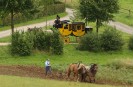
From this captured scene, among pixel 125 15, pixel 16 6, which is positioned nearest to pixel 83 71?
pixel 16 6

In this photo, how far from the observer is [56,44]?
48656 millimetres

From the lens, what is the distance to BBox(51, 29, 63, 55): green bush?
4850 centimetres

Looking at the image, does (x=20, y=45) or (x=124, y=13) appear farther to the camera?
(x=124, y=13)

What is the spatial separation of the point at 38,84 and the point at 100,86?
5108mm

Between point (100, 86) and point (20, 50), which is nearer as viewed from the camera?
point (100, 86)

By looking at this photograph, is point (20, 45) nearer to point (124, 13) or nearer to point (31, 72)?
point (31, 72)

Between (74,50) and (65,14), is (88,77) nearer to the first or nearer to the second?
(74,50)

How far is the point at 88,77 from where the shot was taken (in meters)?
35.4

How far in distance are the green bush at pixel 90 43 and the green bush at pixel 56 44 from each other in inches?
160

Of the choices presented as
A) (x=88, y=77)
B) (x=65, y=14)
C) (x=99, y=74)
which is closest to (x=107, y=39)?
(x=99, y=74)

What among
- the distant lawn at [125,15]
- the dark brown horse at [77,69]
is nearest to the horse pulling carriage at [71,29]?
the dark brown horse at [77,69]

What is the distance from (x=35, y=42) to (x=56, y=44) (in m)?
2.42

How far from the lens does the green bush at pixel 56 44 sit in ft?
159

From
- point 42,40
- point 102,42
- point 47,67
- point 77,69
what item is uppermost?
point 42,40
